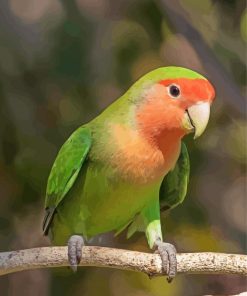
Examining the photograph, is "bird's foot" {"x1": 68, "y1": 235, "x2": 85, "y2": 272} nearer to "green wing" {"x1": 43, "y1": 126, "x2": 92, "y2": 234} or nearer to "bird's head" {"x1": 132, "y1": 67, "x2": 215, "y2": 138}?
"green wing" {"x1": 43, "y1": 126, "x2": 92, "y2": 234}

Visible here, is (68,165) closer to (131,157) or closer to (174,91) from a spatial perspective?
(131,157)

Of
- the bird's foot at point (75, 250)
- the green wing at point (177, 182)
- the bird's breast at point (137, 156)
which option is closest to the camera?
the bird's foot at point (75, 250)

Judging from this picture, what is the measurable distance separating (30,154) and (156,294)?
1.91 feet

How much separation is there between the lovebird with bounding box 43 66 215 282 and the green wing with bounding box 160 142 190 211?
0.07 meters

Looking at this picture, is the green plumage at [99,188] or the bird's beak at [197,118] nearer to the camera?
the bird's beak at [197,118]

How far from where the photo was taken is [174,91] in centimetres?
150

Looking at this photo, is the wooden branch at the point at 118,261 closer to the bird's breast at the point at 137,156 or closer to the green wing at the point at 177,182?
the bird's breast at the point at 137,156

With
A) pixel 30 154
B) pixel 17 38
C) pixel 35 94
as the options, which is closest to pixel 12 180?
pixel 30 154

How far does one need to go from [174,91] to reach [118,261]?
392 millimetres

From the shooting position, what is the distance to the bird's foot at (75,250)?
4.63 ft

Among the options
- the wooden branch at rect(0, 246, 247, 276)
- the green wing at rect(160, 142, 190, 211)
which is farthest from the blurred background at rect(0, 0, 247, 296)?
the wooden branch at rect(0, 246, 247, 276)

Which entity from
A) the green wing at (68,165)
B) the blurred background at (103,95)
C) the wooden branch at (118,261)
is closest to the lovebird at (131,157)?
the green wing at (68,165)

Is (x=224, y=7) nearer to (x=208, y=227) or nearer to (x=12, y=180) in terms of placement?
(x=208, y=227)

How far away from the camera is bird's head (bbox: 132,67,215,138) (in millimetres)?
1453
